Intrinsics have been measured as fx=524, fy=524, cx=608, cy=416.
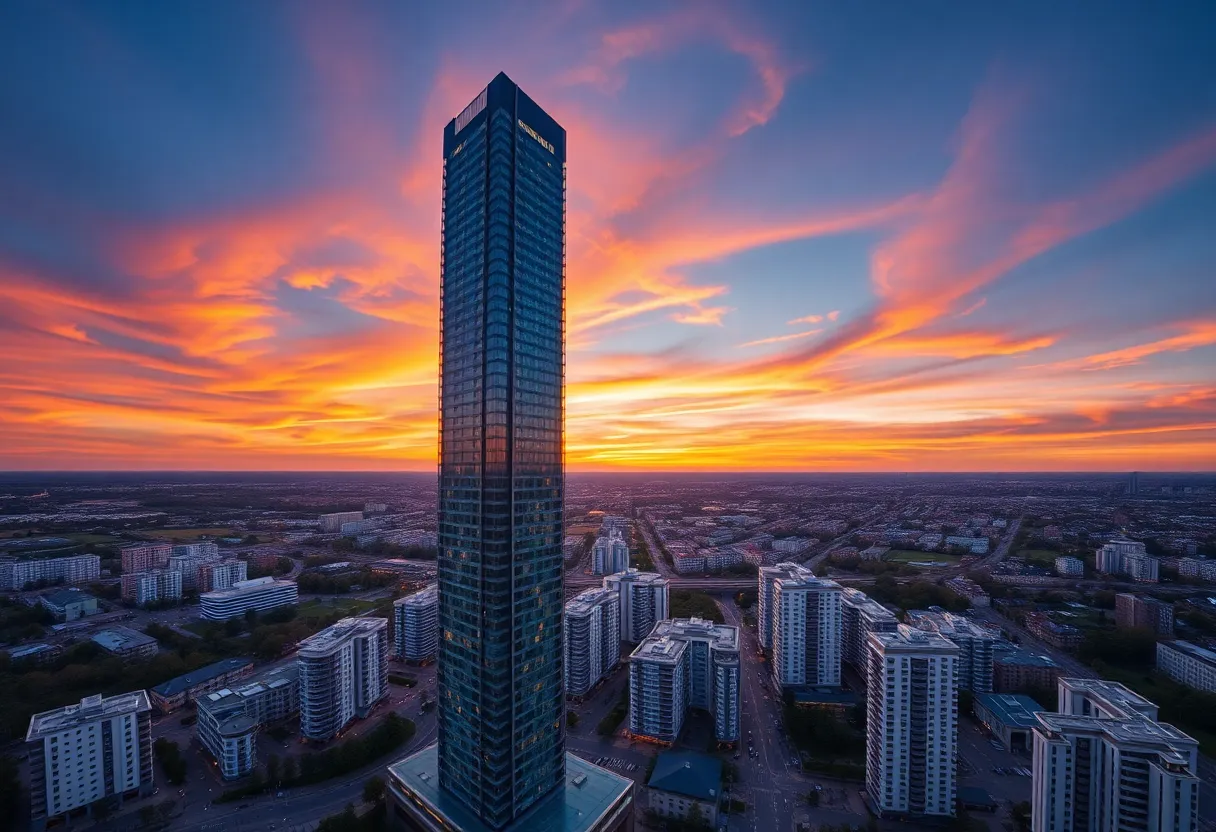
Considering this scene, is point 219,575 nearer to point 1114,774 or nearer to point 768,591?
point 768,591

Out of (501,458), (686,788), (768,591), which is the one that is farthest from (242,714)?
(768,591)

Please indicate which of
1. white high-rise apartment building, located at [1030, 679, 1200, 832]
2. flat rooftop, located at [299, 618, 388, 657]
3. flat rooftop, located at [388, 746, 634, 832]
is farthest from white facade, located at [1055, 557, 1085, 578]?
flat rooftop, located at [299, 618, 388, 657]

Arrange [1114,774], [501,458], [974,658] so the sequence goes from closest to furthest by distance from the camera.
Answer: [501,458], [1114,774], [974,658]

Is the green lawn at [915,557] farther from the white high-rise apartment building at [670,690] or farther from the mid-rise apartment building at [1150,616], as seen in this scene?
the white high-rise apartment building at [670,690]

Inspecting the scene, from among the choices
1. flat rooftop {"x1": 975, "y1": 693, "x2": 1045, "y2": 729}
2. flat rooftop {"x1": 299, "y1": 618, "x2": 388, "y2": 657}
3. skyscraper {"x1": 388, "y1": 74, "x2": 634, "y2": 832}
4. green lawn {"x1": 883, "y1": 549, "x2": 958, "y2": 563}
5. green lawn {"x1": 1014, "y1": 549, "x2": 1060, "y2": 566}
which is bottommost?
green lawn {"x1": 883, "y1": 549, "x2": 958, "y2": 563}

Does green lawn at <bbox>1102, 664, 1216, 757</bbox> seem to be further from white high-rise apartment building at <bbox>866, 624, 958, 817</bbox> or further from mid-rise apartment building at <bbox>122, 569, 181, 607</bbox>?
mid-rise apartment building at <bbox>122, 569, 181, 607</bbox>
